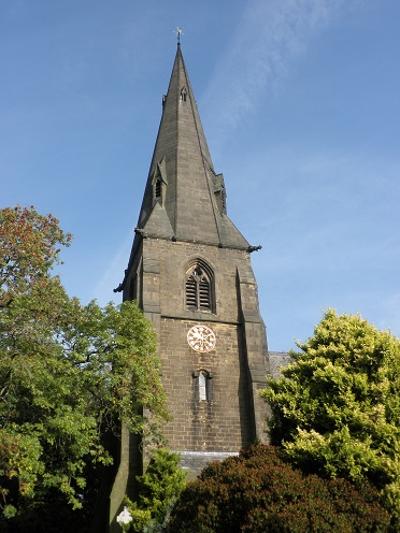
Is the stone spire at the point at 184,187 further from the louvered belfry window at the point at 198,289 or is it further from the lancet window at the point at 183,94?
the louvered belfry window at the point at 198,289

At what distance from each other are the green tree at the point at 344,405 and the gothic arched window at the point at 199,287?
9136mm

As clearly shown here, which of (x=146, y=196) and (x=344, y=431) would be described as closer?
(x=344, y=431)

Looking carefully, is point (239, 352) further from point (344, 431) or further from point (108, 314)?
point (344, 431)

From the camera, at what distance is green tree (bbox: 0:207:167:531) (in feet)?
46.6

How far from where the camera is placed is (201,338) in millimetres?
23734

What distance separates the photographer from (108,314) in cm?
1823

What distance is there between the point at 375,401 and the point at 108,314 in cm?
842

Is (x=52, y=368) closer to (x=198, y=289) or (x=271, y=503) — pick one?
(x=271, y=503)

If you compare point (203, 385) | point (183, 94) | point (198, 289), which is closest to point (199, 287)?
point (198, 289)

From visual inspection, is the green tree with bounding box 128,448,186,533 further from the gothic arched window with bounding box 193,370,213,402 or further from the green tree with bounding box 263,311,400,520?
the gothic arched window with bounding box 193,370,213,402

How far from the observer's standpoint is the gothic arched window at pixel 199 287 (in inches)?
984

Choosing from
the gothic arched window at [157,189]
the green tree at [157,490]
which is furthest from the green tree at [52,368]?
the gothic arched window at [157,189]

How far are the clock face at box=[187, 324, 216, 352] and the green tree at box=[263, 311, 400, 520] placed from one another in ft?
25.1

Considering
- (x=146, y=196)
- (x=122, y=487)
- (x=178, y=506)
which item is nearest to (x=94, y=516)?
(x=122, y=487)
